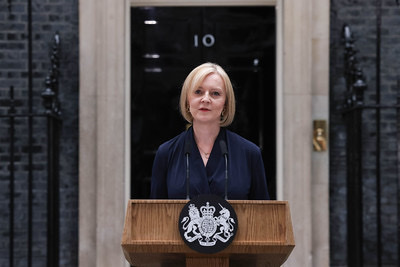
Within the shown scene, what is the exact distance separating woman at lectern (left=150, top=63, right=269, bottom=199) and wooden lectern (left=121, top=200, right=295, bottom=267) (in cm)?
26

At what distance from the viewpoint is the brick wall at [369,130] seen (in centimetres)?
568

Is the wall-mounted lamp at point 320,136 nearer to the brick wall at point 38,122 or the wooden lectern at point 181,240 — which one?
the brick wall at point 38,122

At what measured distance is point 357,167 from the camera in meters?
5.41

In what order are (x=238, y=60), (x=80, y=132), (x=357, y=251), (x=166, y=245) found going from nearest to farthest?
1. (x=166, y=245)
2. (x=357, y=251)
3. (x=80, y=132)
4. (x=238, y=60)

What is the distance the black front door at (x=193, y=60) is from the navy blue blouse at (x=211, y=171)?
344cm

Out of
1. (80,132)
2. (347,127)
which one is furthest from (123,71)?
(347,127)

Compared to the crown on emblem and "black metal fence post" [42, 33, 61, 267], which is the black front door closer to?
"black metal fence post" [42, 33, 61, 267]

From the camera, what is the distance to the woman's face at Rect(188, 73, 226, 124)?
247 cm

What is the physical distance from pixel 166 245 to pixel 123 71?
3.78 m

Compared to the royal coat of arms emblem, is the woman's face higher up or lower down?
higher up

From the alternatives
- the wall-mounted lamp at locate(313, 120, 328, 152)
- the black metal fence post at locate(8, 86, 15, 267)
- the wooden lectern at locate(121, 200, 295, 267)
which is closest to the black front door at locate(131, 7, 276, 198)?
the wall-mounted lamp at locate(313, 120, 328, 152)

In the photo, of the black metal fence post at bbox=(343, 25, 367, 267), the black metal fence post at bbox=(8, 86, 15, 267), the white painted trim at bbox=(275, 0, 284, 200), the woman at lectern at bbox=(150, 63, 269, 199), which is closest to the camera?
the woman at lectern at bbox=(150, 63, 269, 199)

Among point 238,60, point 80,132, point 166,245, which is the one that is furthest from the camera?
point 238,60

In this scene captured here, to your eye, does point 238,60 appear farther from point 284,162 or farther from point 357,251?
point 357,251
